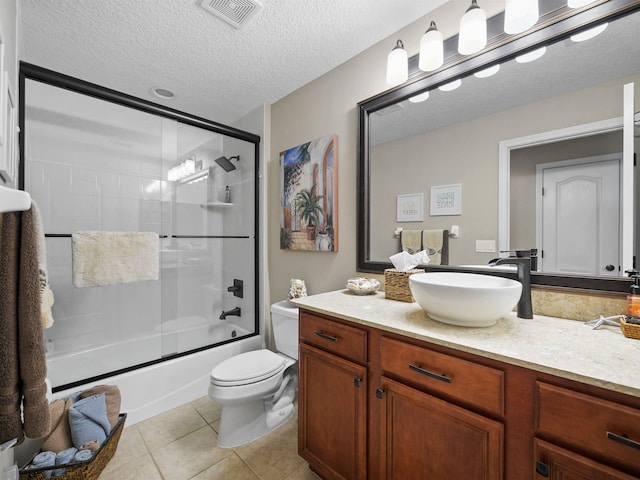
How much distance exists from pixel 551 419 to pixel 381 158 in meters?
1.38

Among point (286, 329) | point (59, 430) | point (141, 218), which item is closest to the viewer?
point (59, 430)

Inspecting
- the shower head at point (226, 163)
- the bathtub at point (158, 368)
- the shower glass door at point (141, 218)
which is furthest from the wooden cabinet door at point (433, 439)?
the shower head at point (226, 163)

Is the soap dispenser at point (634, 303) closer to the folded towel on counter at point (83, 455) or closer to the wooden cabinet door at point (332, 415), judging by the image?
the wooden cabinet door at point (332, 415)

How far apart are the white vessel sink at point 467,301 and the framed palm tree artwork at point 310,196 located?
0.98 metres

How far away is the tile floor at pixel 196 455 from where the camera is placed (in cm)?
143

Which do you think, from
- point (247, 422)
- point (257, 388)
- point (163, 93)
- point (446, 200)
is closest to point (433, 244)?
point (446, 200)

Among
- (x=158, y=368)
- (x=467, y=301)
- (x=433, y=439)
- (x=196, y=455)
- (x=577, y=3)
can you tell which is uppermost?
(x=577, y=3)

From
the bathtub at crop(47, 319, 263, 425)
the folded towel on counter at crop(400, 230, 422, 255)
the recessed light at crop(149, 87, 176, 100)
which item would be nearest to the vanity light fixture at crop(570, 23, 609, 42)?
the folded towel on counter at crop(400, 230, 422, 255)

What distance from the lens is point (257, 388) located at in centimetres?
166

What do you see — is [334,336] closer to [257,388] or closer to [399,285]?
[399,285]

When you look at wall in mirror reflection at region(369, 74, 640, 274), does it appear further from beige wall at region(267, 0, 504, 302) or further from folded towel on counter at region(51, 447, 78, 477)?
folded towel on counter at region(51, 447, 78, 477)

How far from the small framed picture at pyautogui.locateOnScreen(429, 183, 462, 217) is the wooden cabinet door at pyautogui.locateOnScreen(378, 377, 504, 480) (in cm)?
86

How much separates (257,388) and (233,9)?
2041mm

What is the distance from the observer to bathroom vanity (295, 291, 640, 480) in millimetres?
680
